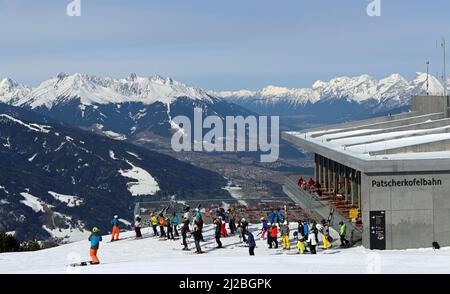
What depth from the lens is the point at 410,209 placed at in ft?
92.0

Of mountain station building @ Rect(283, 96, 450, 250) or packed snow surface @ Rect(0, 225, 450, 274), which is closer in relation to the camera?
packed snow surface @ Rect(0, 225, 450, 274)

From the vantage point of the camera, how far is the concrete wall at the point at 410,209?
1099 inches

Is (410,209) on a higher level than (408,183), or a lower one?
lower

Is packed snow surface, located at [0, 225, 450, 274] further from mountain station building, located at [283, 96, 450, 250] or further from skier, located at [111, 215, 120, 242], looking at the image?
skier, located at [111, 215, 120, 242]

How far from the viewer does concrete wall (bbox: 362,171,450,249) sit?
2791 cm

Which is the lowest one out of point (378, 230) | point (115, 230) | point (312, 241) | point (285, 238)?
point (115, 230)

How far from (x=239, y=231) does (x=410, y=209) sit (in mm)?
8359

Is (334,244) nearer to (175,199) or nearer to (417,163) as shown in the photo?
(417,163)

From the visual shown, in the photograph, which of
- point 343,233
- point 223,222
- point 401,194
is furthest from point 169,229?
point 401,194

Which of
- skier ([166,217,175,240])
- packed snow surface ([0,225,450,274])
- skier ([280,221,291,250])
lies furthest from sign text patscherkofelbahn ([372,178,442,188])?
skier ([166,217,175,240])

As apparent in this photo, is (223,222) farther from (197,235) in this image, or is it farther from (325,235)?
(325,235)

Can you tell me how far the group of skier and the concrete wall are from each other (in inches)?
69.7

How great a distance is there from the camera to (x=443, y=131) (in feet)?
123
